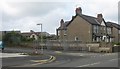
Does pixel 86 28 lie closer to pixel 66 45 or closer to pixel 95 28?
pixel 95 28

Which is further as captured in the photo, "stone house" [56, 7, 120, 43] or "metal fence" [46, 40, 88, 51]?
"stone house" [56, 7, 120, 43]

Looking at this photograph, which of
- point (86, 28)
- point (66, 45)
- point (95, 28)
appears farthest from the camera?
point (95, 28)

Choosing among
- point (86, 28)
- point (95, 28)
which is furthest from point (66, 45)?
point (95, 28)

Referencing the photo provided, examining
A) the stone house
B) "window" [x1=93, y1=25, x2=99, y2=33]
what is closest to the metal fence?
the stone house

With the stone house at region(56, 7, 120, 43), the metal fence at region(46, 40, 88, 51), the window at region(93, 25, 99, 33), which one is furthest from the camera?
the window at region(93, 25, 99, 33)

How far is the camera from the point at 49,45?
66.8 m

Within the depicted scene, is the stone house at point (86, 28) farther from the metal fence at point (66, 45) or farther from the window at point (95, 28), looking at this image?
the metal fence at point (66, 45)

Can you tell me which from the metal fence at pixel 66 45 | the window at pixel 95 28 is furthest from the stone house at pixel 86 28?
the metal fence at pixel 66 45

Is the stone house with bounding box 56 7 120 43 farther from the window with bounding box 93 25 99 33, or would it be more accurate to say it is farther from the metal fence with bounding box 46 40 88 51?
the metal fence with bounding box 46 40 88 51

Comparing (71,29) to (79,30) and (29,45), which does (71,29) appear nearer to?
(79,30)

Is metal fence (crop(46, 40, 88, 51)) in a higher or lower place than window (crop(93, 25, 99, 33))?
lower

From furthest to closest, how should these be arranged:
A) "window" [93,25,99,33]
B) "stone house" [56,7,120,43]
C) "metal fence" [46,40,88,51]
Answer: "window" [93,25,99,33], "stone house" [56,7,120,43], "metal fence" [46,40,88,51]

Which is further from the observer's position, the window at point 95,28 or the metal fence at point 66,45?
the window at point 95,28

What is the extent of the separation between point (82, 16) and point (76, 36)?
5.66 metres
